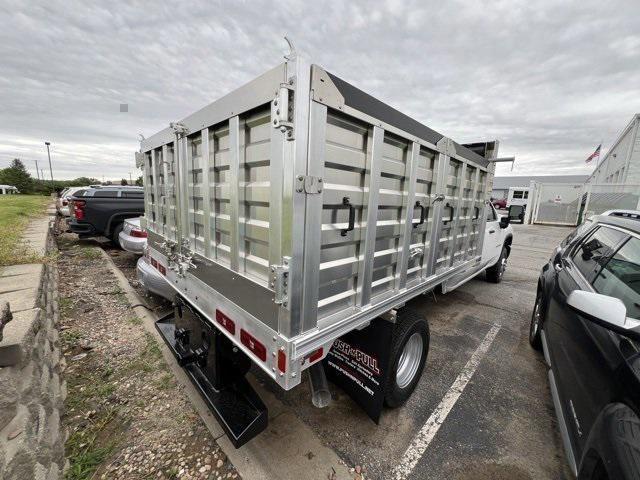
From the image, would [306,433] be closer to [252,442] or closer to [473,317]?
[252,442]

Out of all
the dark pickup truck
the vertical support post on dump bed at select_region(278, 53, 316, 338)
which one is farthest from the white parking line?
the dark pickup truck

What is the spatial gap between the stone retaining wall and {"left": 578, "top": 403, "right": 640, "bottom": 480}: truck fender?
119 inches

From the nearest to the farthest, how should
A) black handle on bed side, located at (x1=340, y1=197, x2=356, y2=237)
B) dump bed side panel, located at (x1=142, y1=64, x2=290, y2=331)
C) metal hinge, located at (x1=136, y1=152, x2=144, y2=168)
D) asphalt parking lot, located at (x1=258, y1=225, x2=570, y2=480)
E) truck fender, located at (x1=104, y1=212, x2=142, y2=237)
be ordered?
dump bed side panel, located at (x1=142, y1=64, x2=290, y2=331) < black handle on bed side, located at (x1=340, y1=197, x2=356, y2=237) < asphalt parking lot, located at (x1=258, y1=225, x2=570, y2=480) < metal hinge, located at (x1=136, y1=152, x2=144, y2=168) < truck fender, located at (x1=104, y1=212, x2=142, y2=237)

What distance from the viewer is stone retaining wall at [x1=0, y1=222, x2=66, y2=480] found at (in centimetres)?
165

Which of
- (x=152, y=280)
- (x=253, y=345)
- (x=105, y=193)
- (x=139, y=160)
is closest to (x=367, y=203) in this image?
(x=253, y=345)

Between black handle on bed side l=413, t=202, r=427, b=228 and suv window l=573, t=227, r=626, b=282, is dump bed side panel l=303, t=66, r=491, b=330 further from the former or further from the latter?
suv window l=573, t=227, r=626, b=282

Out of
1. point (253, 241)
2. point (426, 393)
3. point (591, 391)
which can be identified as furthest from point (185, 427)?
point (591, 391)

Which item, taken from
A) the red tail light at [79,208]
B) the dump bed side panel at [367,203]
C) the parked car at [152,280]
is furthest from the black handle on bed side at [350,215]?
the red tail light at [79,208]

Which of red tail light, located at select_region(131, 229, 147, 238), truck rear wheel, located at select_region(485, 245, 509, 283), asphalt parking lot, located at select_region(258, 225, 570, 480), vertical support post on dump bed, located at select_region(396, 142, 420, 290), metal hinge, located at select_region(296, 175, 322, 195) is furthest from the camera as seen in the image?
truck rear wheel, located at select_region(485, 245, 509, 283)

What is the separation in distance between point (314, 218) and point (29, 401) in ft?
7.45

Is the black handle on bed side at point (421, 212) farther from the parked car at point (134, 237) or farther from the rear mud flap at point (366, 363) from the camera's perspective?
the parked car at point (134, 237)

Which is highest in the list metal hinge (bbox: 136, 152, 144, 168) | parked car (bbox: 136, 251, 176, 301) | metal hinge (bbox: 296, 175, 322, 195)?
metal hinge (bbox: 136, 152, 144, 168)

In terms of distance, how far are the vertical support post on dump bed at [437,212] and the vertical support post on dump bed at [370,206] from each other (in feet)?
3.44

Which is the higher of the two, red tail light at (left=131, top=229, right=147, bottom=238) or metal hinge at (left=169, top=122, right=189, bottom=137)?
metal hinge at (left=169, top=122, right=189, bottom=137)
